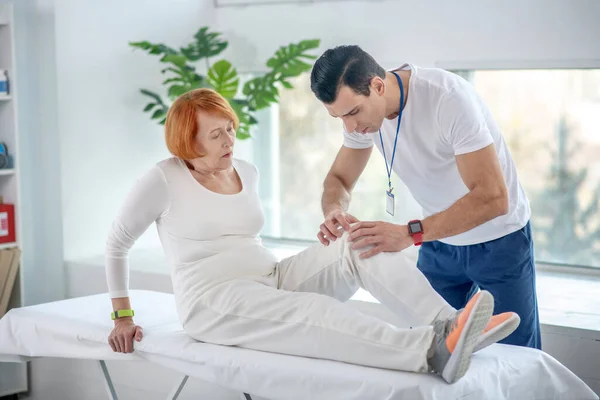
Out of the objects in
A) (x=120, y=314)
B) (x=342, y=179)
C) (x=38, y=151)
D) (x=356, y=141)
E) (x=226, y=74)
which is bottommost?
(x=120, y=314)

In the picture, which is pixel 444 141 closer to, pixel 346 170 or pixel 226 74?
pixel 346 170

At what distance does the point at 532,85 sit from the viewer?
12.5ft

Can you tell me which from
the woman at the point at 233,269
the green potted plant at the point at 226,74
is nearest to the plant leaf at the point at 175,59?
the green potted plant at the point at 226,74

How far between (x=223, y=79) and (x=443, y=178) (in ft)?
6.73

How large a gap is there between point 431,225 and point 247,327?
529 millimetres

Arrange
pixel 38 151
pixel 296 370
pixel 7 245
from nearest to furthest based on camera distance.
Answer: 1. pixel 296 370
2. pixel 7 245
3. pixel 38 151

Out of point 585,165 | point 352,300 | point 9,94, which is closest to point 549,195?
point 585,165

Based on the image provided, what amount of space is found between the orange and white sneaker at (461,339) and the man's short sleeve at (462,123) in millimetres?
436

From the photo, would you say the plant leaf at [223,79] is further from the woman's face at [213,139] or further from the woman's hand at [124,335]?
the woman's hand at [124,335]

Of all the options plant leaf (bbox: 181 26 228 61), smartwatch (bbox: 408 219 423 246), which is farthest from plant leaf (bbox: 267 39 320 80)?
smartwatch (bbox: 408 219 423 246)

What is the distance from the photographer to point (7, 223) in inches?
133

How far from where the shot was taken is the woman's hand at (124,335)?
2.21m

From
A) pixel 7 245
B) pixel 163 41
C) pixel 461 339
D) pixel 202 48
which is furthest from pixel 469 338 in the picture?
pixel 163 41

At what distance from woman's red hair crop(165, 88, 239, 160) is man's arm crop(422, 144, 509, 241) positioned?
2.22 feet
